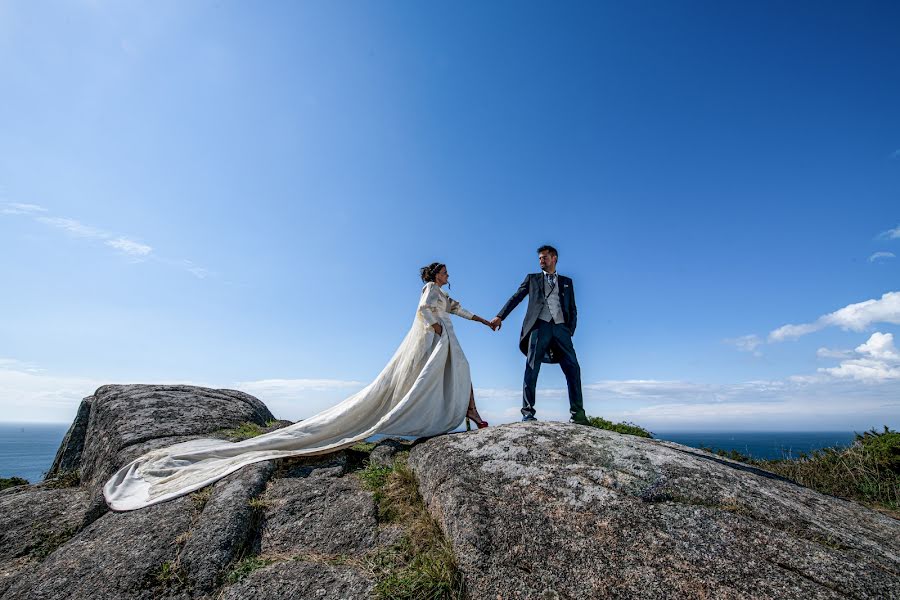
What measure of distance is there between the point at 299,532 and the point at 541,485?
2833 mm

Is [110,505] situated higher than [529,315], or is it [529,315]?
[529,315]

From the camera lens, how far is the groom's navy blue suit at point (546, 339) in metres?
8.62

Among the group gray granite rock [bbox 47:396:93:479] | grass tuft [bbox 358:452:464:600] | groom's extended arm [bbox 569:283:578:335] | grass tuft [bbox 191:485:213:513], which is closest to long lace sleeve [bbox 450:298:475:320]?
groom's extended arm [bbox 569:283:578:335]

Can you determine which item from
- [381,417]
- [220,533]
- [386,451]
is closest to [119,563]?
[220,533]

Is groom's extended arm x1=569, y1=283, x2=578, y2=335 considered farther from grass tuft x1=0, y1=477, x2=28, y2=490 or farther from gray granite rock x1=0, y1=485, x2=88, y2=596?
grass tuft x1=0, y1=477, x2=28, y2=490

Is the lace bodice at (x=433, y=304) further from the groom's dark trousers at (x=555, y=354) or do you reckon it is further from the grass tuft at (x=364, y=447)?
the grass tuft at (x=364, y=447)

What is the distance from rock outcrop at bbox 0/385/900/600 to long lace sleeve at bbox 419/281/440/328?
2.22 metres

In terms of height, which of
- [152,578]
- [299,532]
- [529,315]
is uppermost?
[529,315]

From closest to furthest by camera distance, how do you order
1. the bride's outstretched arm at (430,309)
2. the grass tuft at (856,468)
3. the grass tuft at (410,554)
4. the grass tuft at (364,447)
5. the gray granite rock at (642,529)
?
the gray granite rock at (642,529) → the grass tuft at (410,554) → the grass tuft at (364,447) → the bride's outstretched arm at (430,309) → the grass tuft at (856,468)

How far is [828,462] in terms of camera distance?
9.97m

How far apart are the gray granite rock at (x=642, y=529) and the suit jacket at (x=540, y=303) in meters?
3.65

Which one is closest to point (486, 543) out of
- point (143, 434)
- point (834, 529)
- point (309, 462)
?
point (834, 529)

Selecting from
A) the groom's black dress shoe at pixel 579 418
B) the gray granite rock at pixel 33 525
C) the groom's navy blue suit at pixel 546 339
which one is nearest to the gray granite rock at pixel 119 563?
the gray granite rock at pixel 33 525

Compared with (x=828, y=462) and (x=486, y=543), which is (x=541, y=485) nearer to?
(x=486, y=543)
